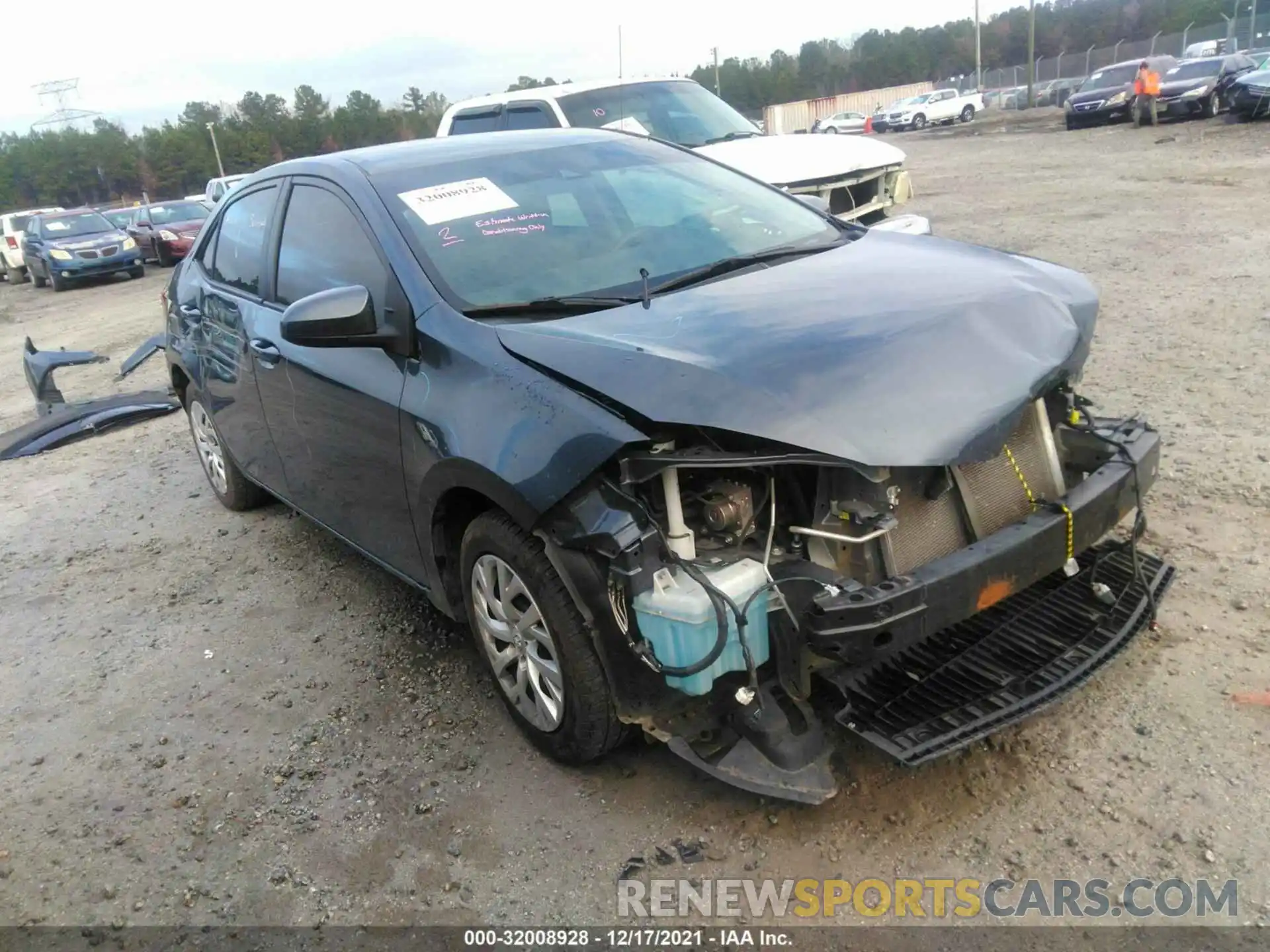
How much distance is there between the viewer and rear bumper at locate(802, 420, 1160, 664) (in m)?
2.41

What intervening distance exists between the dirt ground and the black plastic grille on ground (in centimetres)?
23

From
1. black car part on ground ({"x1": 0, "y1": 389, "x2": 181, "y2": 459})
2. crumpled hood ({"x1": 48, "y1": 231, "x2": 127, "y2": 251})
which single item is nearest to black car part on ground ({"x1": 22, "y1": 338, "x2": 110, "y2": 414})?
black car part on ground ({"x1": 0, "y1": 389, "x2": 181, "y2": 459})

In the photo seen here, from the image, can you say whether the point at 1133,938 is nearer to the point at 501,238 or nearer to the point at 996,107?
the point at 501,238

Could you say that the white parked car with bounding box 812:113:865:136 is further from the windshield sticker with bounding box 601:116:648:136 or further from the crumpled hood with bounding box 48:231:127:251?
the windshield sticker with bounding box 601:116:648:136

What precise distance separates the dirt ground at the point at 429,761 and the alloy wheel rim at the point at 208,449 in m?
0.21

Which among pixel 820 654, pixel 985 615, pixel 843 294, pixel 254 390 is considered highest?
pixel 843 294

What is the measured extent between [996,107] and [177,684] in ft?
159

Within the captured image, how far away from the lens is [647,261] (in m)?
Result: 3.41

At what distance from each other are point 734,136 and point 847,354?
260 inches

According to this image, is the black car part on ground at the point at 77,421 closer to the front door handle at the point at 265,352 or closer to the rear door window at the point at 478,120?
the rear door window at the point at 478,120

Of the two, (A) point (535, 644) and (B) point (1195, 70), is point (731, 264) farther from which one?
(B) point (1195, 70)

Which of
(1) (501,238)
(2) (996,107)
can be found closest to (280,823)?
(1) (501,238)

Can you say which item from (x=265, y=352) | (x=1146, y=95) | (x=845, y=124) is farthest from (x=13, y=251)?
(x=845, y=124)

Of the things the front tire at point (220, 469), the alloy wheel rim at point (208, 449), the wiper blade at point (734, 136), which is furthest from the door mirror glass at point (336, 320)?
the wiper blade at point (734, 136)
